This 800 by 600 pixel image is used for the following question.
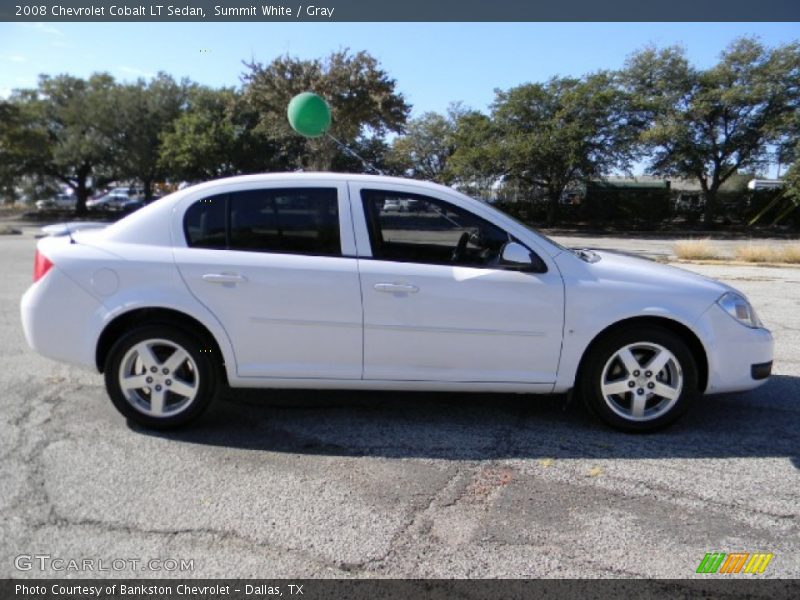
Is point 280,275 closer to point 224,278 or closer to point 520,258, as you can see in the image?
point 224,278

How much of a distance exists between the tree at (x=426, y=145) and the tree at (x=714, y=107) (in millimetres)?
11326

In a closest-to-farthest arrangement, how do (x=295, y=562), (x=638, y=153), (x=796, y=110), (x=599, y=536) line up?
(x=295, y=562), (x=599, y=536), (x=796, y=110), (x=638, y=153)

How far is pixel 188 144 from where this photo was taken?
33812 millimetres

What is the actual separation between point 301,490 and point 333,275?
1.33 m

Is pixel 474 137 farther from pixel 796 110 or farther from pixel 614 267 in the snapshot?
pixel 614 267

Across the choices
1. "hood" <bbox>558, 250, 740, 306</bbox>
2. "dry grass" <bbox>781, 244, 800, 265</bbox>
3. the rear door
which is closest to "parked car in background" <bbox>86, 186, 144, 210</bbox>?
"dry grass" <bbox>781, 244, 800, 265</bbox>

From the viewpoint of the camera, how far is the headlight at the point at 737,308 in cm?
403

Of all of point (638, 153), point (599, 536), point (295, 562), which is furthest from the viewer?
point (638, 153)

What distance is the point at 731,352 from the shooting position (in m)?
4.01

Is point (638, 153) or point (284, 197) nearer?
point (284, 197)

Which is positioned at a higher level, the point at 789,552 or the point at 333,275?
the point at 333,275

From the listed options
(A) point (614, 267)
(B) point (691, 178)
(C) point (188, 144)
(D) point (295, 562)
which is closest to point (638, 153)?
(B) point (691, 178)

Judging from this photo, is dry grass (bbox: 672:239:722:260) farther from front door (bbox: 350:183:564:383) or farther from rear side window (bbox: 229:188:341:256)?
rear side window (bbox: 229:188:341:256)

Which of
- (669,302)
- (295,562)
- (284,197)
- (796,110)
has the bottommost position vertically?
(295,562)
